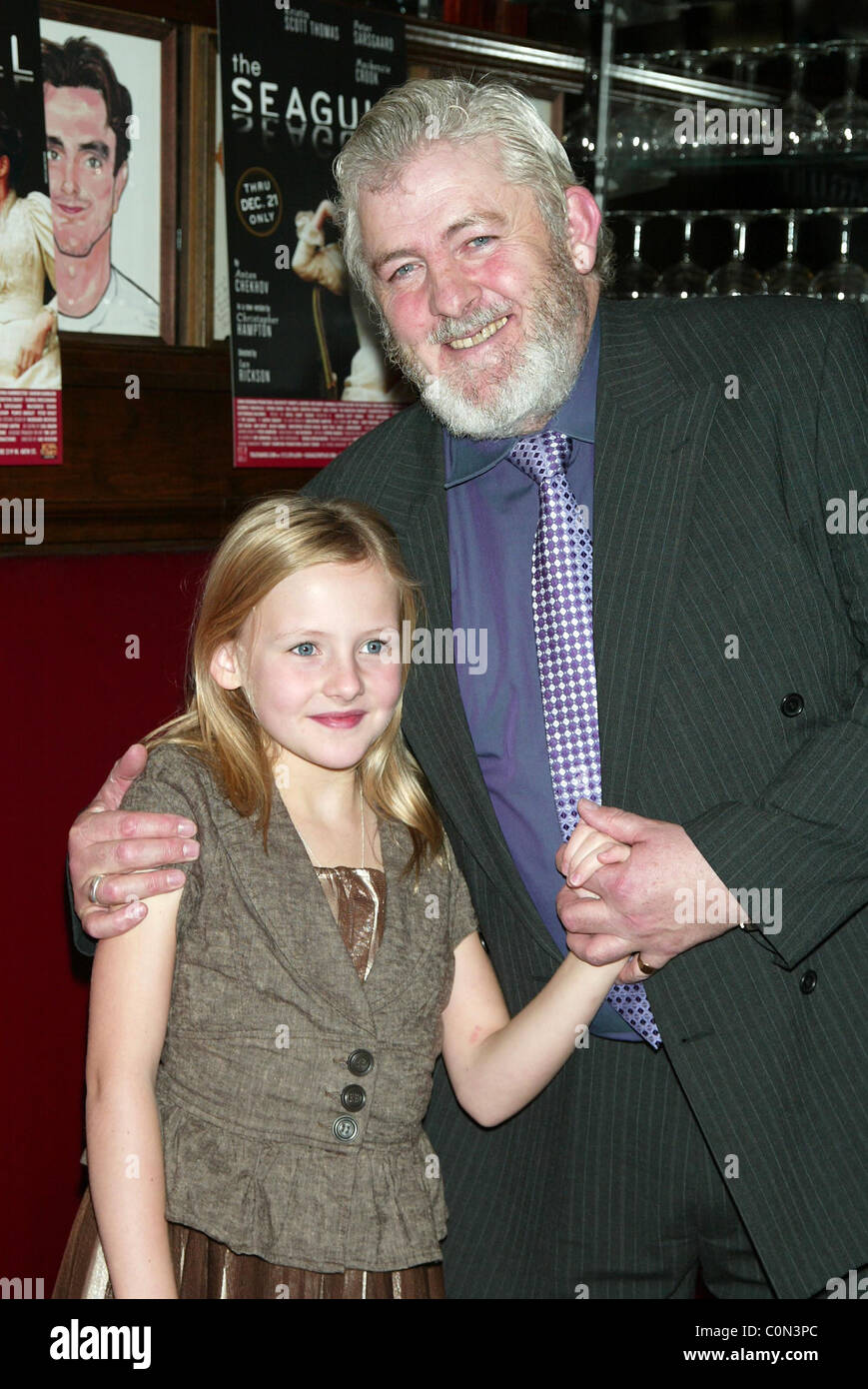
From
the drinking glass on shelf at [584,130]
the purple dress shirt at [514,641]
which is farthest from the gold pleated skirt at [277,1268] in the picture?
the drinking glass on shelf at [584,130]

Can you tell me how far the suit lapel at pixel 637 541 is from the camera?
1753 mm

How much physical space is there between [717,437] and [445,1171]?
104cm

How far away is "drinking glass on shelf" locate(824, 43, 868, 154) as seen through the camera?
9.78ft

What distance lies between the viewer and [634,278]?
3156 mm

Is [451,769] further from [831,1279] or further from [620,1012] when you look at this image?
[831,1279]

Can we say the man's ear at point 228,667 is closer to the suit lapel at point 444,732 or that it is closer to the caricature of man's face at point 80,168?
the suit lapel at point 444,732

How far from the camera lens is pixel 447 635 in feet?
6.20

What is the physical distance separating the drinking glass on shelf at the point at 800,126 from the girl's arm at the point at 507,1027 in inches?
75.0

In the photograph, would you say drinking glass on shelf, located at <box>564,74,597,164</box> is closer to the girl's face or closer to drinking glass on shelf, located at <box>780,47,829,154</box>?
drinking glass on shelf, located at <box>780,47,829,154</box>

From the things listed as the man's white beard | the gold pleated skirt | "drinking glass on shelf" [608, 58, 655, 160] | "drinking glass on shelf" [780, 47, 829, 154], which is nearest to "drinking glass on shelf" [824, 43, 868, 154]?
"drinking glass on shelf" [780, 47, 829, 154]

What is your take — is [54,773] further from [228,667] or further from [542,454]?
[542,454]

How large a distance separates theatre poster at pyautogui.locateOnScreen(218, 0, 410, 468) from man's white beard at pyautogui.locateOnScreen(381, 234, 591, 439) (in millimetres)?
799

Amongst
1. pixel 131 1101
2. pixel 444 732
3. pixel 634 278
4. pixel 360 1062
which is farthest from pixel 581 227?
pixel 634 278

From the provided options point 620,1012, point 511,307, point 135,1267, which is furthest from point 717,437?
point 135,1267
